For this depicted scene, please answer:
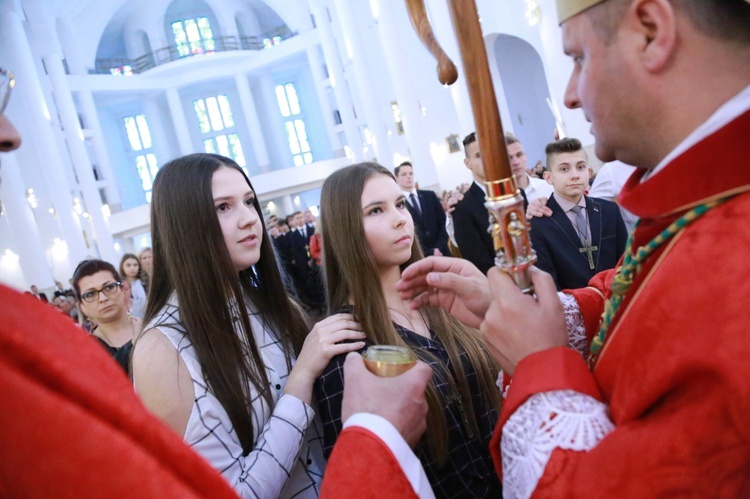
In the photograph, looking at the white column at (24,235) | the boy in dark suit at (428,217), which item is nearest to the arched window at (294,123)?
the white column at (24,235)

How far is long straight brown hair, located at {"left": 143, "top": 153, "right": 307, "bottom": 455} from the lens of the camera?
5.38ft

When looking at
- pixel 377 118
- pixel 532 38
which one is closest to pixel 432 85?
pixel 377 118

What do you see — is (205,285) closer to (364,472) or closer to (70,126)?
(364,472)

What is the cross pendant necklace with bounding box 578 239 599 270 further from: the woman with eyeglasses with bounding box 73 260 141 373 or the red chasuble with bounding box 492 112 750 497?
the woman with eyeglasses with bounding box 73 260 141 373

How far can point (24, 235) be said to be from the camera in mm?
16625

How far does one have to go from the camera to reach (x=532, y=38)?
13766 millimetres

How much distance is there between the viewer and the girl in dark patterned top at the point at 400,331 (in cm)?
165

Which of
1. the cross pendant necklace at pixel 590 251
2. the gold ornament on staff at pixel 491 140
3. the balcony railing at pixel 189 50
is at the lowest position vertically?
the cross pendant necklace at pixel 590 251

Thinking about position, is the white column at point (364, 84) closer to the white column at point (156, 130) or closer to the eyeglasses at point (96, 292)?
the white column at point (156, 130)

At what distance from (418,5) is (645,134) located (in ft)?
1.39

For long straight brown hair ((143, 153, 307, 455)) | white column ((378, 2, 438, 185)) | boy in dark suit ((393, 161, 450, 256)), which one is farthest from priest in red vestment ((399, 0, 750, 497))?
white column ((378, 2, 438, 185))

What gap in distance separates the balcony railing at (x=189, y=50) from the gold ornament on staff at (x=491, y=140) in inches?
1180

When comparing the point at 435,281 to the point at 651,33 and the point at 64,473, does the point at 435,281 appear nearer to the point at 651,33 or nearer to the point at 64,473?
the point at 651,33

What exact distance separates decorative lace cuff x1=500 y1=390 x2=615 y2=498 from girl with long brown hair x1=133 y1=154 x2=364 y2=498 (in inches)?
33.1
